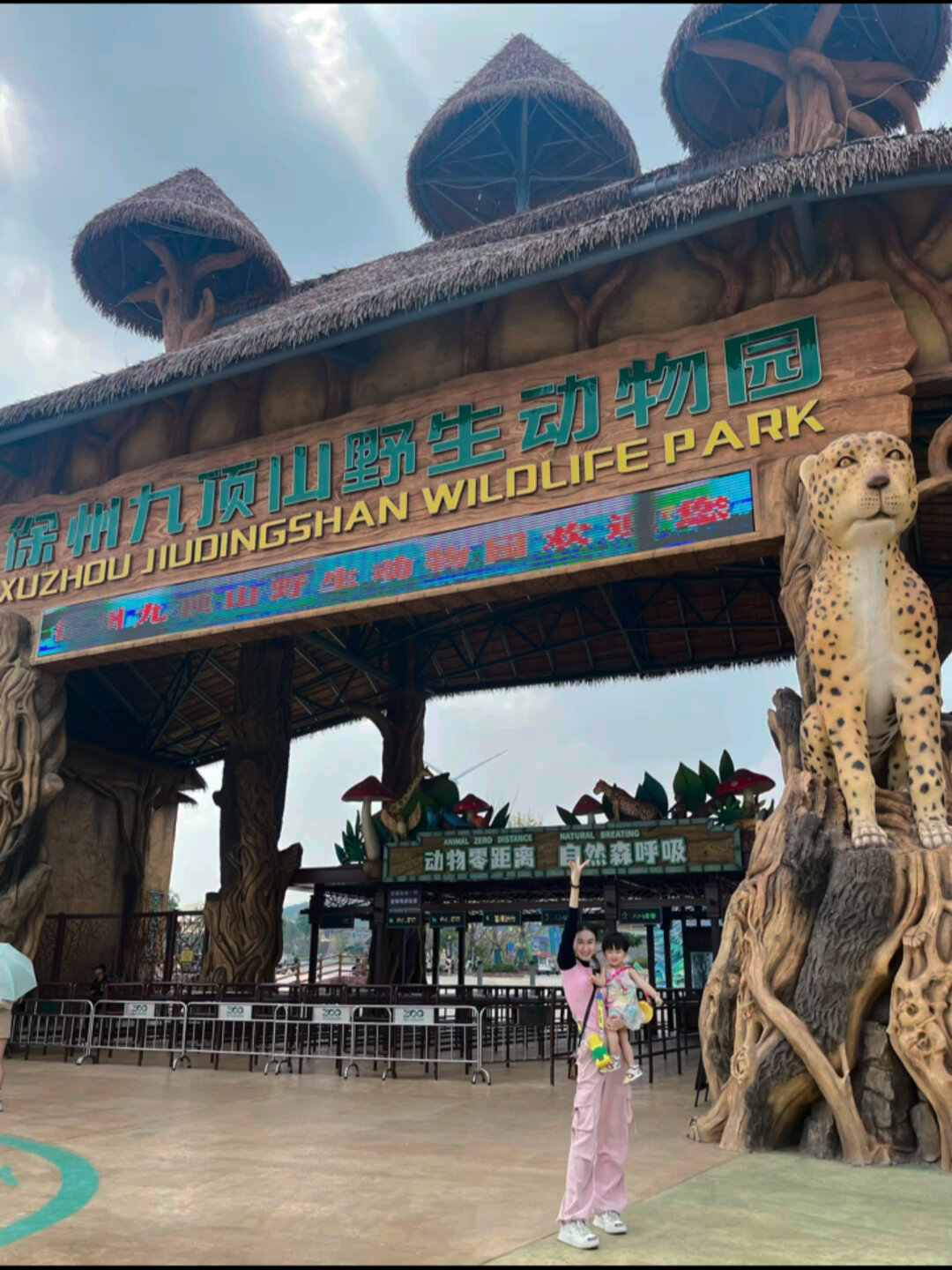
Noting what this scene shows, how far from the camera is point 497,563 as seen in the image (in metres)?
9.31

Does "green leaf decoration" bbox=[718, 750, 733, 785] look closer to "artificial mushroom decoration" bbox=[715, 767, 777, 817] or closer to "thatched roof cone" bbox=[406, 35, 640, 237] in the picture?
"artificial mushroom decoration" bbox=[715, 767, 777, 817]

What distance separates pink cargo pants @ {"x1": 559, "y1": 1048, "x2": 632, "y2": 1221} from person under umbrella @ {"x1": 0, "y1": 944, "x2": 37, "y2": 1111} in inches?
186

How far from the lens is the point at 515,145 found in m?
18.9

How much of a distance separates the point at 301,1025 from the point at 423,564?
5.53 meters

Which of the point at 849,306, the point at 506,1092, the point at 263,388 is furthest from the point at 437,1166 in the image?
the point at 263,388

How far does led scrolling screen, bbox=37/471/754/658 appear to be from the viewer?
8.56 meters

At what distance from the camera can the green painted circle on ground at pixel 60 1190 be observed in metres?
4.17

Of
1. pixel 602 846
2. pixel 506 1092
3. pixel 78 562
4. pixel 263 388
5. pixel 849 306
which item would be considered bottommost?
pixel 506 1092

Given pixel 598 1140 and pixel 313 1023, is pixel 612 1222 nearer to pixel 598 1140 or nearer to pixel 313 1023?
pixel 598 1140

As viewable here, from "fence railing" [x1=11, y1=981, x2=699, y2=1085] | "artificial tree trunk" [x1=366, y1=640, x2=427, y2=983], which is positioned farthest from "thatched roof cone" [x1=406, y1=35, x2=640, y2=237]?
"fence railing" [x1=11, y1=981, x2=699, y2=1085]

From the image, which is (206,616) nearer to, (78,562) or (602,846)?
(78,562)

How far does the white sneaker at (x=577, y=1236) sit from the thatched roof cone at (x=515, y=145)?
57.8ft

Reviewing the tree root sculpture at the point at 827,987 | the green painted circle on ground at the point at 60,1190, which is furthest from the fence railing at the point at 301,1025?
the green painted circle on ground at the point at 60,1190

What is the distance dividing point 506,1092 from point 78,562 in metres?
7.72
